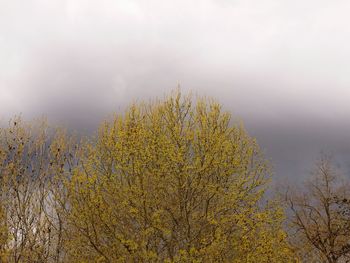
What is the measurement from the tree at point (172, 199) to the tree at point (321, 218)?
15489 millimetres

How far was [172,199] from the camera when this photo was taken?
17.6 metres

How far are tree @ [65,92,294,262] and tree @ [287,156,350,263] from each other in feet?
50.8

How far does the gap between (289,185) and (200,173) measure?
21.5 metres

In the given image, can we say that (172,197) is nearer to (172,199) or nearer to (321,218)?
(172,199)

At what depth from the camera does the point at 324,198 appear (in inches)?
1324

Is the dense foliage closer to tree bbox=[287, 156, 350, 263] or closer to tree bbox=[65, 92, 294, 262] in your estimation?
tree bbox=[65, 92, 294, 262]

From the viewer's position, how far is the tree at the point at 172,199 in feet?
50.6

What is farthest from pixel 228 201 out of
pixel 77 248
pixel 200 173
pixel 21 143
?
pixel 21 143

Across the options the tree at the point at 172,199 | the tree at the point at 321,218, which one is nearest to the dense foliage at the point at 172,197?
the tree at the point at 172,199

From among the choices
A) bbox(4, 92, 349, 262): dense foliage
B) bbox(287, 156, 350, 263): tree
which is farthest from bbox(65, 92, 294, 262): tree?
bbox(287, 156, 350, 263): tree

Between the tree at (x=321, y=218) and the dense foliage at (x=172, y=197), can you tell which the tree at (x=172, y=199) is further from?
the tree at (x=321, y=218)

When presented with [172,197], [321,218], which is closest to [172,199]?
[172,197]

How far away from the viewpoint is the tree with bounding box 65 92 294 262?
1544cm

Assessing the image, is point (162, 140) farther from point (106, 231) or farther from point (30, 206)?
point (30, 206)
